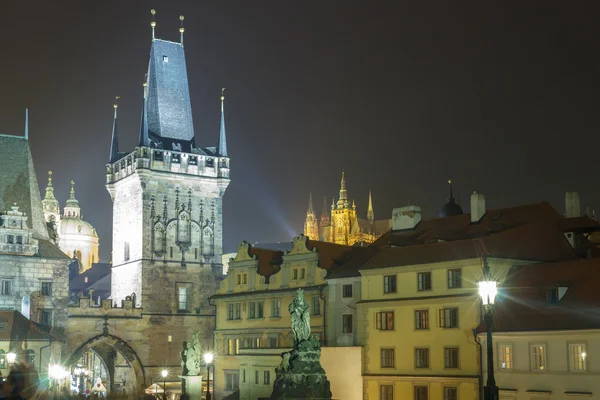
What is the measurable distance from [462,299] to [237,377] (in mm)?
21163

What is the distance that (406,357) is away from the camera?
46.3 m

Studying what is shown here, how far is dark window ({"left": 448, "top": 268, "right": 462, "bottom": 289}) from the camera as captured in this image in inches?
1761

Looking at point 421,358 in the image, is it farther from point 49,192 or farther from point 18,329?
point 49,192

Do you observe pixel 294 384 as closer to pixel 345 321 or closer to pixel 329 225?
pixel 345 321

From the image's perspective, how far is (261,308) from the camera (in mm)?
60688

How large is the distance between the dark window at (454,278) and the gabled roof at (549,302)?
7.91ft

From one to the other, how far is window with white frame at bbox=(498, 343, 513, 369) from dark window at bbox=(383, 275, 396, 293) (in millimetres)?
8210

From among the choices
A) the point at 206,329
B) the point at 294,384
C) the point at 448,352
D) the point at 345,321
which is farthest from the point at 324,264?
the point at 206,329

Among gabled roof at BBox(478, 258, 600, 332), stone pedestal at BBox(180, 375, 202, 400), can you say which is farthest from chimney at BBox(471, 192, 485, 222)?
stone pedestal at BBox(180, 375, 202, 400)

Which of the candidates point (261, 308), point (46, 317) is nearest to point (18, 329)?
point (46, 317)

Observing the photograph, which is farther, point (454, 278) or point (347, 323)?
point (347, 323)

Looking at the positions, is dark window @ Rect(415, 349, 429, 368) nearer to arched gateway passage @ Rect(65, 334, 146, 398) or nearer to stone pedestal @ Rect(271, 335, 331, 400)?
stone pedestal @ Rect(271, 335, 331, 400)

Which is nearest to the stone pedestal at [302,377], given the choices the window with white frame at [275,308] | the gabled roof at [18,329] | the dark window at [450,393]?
the dark window at [450,393]

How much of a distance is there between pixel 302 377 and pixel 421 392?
798 cm
